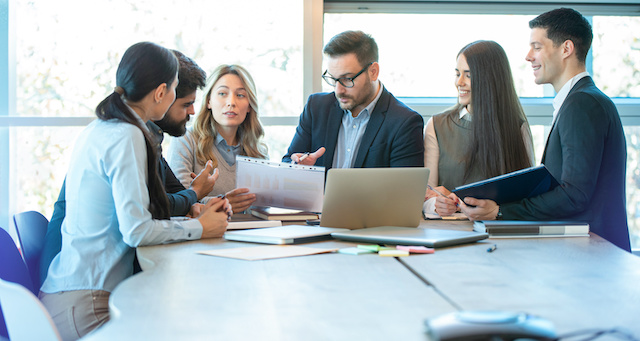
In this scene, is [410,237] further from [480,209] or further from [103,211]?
[103,211]

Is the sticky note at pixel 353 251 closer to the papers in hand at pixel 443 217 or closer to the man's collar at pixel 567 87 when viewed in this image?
the papers in hand at pixel 443 217

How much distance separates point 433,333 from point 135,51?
1.57 m

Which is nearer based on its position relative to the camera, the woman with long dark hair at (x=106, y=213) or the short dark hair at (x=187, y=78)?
the woman with long dark hair at (x=106, y=213)

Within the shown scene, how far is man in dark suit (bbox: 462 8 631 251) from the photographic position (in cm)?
262

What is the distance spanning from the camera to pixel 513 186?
2.44 metres

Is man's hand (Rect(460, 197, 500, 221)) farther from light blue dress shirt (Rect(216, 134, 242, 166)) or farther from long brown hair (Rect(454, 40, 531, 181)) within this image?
light blue dress shirt (Rect(216, 134, 242, 166))

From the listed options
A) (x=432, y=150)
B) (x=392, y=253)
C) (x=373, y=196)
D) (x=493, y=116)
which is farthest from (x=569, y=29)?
(x=392, y=253)

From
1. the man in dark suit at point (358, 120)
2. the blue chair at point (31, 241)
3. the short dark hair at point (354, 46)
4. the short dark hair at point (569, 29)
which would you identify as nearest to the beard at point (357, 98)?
the man in dark suit at point (358, 120)

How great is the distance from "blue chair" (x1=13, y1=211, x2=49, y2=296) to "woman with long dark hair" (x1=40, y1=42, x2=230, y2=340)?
24cm

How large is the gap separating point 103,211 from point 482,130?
1.94 meters

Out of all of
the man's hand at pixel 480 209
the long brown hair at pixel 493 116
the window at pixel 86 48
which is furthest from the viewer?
the window at pixel 86 48

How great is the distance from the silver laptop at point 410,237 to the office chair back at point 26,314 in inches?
41.4

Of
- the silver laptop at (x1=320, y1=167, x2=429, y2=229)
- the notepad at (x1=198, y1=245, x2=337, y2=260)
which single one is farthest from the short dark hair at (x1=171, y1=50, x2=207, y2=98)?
the notepad at (x1=198, y1=245, x2=337, y2=260)

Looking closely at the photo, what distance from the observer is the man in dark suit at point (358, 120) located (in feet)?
10.9
